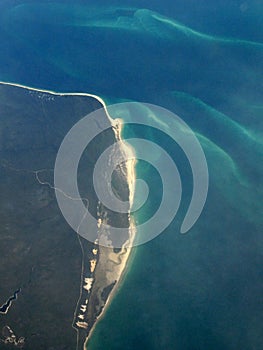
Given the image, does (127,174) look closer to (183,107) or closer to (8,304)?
(183,107)

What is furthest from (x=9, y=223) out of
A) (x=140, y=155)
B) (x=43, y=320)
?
(x=140, y=155)

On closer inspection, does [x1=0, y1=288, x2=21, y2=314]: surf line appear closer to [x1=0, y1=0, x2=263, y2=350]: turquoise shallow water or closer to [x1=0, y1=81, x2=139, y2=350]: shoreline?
[x1=0, y1=81, x2=139, y2=350]: shoreline

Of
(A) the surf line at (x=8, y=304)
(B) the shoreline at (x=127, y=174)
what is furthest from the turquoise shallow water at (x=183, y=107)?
(A) the surf line at (x=8, y=304)

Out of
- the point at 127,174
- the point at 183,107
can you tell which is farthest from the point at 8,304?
the point at 183,107

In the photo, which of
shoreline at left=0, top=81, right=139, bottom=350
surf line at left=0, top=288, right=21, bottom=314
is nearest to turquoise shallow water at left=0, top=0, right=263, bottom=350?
shoreline at left=0, top=81, right=139, bottom=350

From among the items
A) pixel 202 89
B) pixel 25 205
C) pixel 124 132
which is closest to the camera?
pixel 25 205

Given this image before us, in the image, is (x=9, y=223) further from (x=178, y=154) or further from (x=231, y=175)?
(x=231, y=175)

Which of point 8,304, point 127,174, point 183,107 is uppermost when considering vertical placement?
point 183,107

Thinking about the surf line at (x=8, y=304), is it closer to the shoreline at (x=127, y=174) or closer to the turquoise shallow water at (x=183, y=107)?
the shoreline at (x=127, y=174)
